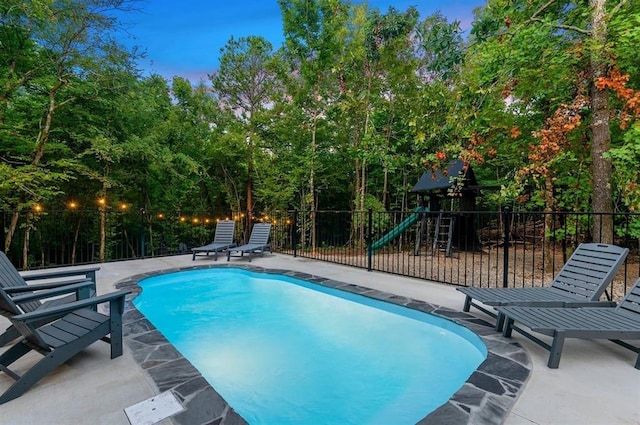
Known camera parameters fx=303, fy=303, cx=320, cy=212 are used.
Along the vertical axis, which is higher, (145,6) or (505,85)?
(145,6)

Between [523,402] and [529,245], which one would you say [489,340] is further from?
[529,245]

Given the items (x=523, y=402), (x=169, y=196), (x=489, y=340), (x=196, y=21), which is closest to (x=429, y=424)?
(x=523, y=402)

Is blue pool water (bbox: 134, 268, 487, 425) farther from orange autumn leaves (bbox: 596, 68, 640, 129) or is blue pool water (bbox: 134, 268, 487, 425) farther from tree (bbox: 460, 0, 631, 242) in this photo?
orange autumn leaves (bbox: 596, 68, 640, 129)

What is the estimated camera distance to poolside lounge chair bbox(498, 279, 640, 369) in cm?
209

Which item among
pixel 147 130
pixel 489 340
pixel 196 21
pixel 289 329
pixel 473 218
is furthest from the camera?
pixel 147 130

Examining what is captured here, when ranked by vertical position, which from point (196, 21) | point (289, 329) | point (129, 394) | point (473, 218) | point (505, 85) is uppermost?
point (196, 21)

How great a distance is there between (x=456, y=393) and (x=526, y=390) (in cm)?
45

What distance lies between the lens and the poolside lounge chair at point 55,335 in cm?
182

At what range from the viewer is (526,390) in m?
1.90

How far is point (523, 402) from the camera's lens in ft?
5.85

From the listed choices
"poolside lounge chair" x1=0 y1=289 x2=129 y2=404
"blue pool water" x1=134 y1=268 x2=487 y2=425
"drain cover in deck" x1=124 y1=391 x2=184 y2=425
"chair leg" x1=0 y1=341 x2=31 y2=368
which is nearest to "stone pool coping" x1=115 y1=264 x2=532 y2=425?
"drain cover in deck" x1=124 y1=391 x2=184 y2=425

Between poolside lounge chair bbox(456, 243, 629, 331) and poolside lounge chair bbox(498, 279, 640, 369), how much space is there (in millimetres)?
122

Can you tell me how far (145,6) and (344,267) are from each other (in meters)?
7.06

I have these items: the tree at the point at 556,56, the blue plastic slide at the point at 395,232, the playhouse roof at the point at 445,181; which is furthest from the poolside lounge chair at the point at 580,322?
the blue plastic slide at the point at 395,232
